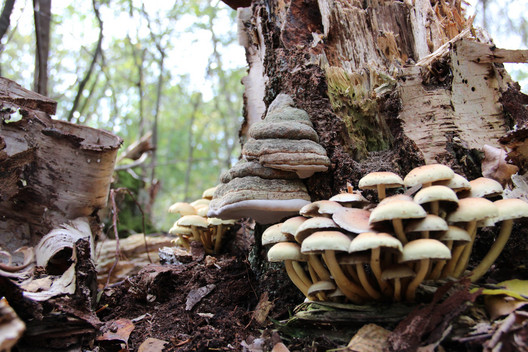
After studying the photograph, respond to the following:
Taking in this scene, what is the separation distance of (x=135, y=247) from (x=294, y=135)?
3.61 metres

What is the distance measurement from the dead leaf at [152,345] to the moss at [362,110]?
1997 mm

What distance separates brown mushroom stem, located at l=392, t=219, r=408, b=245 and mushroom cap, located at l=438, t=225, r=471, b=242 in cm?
18

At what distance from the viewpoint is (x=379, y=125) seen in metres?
2.84

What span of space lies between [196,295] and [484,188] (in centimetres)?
213

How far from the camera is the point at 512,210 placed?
170 cm

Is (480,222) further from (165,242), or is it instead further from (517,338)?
(165,242)

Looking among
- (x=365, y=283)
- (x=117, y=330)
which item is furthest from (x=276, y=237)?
(x=117, y=330)

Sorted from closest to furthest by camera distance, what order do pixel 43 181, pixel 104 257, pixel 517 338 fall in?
1. pixel 517 338
2. pixel 43 181
3. pixel 104 257

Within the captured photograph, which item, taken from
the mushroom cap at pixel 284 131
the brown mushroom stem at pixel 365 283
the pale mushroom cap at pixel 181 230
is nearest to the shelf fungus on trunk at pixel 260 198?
the mushroom cap at pixel 284 131

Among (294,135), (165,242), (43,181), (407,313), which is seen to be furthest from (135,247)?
(407,313)

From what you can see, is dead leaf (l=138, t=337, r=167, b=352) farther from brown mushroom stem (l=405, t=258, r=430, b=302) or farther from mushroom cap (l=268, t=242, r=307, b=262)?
brown mushroom stem (l=405, t=258, r=430, b=302)

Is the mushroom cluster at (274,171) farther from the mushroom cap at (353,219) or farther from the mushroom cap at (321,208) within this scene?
the mushroom cap at (353,219)

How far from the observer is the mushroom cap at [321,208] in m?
1.94

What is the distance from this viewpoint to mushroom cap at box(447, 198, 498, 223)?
5.42ft
